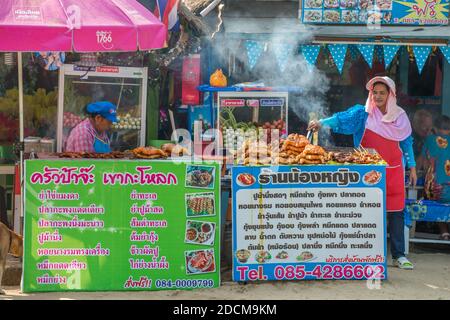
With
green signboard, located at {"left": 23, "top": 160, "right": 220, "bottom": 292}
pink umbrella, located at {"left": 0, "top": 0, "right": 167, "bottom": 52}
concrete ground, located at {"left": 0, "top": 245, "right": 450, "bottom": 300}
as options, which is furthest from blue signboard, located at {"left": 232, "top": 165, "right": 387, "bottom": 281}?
pink umbrella, located at {"left": 0, "top": 0, "right": 167, "bottom": 52}

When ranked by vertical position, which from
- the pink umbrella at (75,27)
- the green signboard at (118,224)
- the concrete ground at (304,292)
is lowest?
the concrete ground at (304,292)

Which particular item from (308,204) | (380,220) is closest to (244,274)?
(308,204)

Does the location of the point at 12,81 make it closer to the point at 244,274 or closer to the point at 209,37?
the point at 209,37

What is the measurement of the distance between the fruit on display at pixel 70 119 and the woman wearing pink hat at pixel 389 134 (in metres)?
2.78

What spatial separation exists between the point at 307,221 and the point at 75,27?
8.87 ft

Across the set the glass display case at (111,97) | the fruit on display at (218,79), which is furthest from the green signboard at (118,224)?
the fruit on display at (218,79)

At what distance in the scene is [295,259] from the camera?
659 cm

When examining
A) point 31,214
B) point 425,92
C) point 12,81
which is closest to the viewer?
point 31,214

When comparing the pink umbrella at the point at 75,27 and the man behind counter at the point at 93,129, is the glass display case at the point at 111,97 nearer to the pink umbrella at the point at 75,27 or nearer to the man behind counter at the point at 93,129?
the man behind counter at the point at 93,129

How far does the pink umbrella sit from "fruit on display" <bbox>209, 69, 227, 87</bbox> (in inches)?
87.7

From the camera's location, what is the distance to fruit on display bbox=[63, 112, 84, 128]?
8234mm

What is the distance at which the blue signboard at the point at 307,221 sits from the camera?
6.54 meters

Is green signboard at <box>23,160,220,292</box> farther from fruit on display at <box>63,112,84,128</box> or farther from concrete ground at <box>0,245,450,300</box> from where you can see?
fruit on display at <box>63,112,84,128</box>

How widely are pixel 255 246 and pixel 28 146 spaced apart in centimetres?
300
